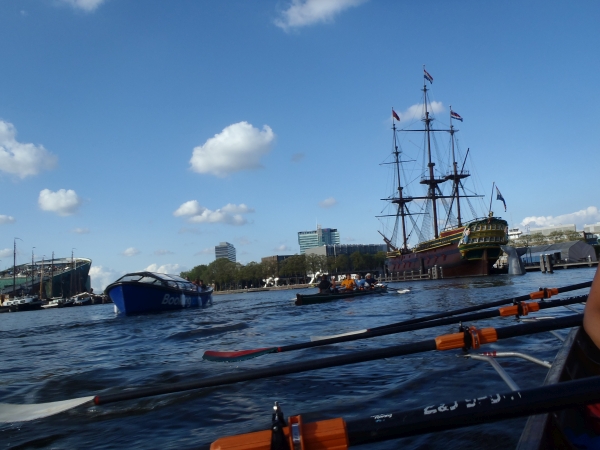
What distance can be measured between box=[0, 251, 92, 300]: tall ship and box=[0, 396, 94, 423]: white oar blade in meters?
123

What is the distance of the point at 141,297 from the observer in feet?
86.0

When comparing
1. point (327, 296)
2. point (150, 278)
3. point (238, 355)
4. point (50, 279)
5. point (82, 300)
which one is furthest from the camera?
point (50, 279)

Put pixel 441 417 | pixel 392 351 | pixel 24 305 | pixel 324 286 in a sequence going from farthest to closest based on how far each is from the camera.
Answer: pixel 24 305 → pixel 324 286 → pixel 392 351 → pixel 441 417

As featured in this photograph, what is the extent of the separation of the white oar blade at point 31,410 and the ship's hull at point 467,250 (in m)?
54.3

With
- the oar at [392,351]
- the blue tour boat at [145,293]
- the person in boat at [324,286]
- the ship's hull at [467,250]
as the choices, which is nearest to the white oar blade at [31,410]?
the oar at [392,351]

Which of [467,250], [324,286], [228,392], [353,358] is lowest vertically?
[228,392]

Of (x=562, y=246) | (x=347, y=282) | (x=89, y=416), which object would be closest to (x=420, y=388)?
(x=89, y=416)

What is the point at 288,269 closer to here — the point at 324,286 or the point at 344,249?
the point at 344,249

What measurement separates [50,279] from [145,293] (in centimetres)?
11407

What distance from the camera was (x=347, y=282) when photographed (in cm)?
3153

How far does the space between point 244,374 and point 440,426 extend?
249 centimetres

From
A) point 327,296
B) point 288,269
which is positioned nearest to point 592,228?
point 288,269

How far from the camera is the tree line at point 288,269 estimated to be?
13188cm

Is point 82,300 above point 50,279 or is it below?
below
